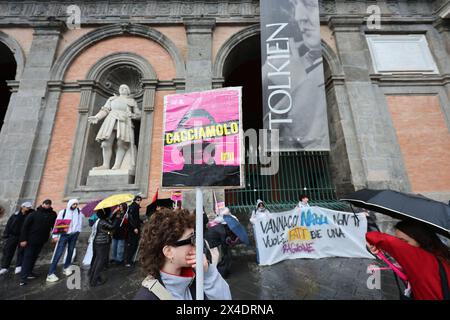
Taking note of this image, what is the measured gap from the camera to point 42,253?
205 inches

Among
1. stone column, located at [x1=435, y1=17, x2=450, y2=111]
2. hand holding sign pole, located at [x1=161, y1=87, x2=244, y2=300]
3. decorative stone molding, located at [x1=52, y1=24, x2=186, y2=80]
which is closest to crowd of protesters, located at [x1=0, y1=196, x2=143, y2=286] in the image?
hand holding sign pole, located at [x1=161, y1=87, x2=244, y2=300]

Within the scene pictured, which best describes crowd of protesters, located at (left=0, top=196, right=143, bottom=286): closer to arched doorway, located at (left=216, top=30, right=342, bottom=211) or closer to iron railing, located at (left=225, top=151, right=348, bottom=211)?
arched doorway, located at (left=216, top=30, right=342, bottom=211)

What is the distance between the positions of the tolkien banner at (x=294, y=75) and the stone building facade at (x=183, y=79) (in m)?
1.22

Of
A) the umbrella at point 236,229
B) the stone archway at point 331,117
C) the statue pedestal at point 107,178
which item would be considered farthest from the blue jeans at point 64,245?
the stone archway at point 331,117

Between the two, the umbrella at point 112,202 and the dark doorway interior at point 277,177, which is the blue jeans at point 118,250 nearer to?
the umbrella at point 112,202

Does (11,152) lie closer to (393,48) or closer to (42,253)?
Answer: (42,253)

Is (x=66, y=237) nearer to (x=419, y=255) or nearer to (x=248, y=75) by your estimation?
(x=419, y=255)

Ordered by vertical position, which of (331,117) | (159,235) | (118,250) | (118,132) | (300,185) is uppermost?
(331,117)

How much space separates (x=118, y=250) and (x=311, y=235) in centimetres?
455

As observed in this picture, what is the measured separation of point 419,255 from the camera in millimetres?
1618

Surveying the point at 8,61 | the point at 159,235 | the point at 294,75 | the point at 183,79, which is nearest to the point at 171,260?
the point at 159,235

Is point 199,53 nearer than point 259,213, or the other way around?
point 259,213

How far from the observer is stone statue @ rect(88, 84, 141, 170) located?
6.81m
